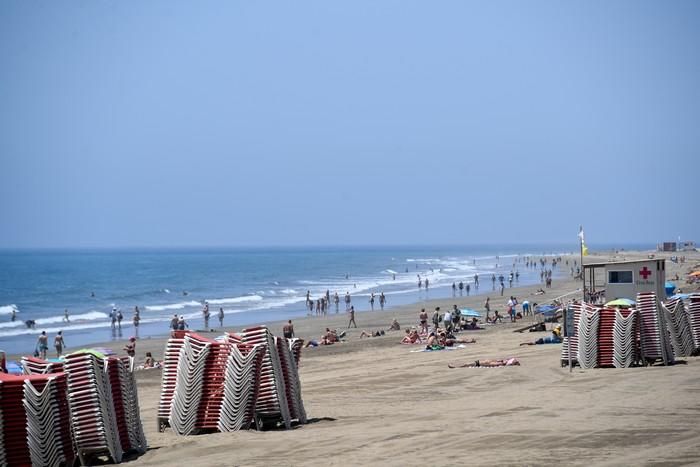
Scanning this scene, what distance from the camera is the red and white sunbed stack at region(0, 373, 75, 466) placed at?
10875mm

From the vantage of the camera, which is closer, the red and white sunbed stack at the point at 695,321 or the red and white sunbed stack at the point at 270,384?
the red and white sunbed stack at the point at 270,384

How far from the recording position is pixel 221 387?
14.2m

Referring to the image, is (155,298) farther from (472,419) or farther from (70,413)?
(70,413)

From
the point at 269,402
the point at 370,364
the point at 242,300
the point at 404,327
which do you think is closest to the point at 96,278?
the point at 242,300

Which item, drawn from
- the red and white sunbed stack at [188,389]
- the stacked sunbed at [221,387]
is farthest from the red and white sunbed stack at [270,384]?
the red and white sunbed stack at [188,389]

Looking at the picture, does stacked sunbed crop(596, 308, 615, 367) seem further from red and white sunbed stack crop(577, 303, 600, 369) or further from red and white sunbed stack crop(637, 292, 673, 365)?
red and white sunbed stack crop(637, 292, 673, 365)

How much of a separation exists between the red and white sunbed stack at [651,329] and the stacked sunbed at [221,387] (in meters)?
10.4

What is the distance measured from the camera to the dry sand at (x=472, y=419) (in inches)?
457

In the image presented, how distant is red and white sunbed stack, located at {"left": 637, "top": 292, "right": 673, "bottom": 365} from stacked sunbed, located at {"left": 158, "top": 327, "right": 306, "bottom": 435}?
409 inches

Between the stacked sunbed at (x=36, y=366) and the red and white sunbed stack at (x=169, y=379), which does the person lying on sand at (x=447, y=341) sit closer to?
the red and white sunbed stack at (x=169, y=379)

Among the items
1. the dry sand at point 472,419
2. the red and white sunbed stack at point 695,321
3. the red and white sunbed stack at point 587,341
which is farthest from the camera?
the red and white sunbed stack at point 695,321

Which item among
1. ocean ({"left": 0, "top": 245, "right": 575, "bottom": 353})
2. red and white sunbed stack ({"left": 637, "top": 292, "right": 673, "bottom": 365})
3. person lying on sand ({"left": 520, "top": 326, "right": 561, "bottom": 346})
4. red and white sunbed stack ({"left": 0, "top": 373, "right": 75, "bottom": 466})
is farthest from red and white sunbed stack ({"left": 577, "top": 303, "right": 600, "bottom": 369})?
ocean ({"left": 0, "top": 245, "right": 575, "bottom": 353})

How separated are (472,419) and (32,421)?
7015 millimetres

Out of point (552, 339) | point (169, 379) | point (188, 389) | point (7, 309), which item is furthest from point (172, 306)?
point (188, 389)
